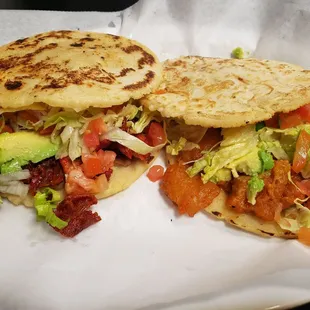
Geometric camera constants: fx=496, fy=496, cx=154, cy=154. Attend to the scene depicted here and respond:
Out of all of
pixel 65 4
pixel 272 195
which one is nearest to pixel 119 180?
pixel 272 195

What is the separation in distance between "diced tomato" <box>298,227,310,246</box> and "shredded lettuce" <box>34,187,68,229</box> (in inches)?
53.6

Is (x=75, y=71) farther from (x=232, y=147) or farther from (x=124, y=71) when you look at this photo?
(x=232, y=147)

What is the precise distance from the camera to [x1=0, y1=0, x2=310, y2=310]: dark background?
221 inches

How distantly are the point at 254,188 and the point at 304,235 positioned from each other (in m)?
0.39

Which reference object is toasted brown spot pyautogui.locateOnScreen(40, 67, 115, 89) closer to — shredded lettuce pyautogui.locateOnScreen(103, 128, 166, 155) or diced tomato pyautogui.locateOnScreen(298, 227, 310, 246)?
shredded lettuce pyautogui.locateOnScreen(103, 128, 166, 155)

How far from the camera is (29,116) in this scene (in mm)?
3119

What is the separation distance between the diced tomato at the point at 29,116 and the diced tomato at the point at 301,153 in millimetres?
1606

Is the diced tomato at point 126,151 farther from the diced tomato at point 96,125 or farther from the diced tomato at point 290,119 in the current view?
the diced tomato at point 290,119

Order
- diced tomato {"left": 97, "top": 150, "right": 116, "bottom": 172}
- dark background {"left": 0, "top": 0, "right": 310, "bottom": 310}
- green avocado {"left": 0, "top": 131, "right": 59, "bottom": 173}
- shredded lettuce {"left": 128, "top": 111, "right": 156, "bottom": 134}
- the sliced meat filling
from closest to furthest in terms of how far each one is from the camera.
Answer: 1. the sliced meat filling
2. green avocado {"left": 0, "top": 131, "right": 59, "bottom": 173}
3. diced tomato {"left": 97, "top": 150, "right": 116, "bottom": 172}
4. shredded lettuce {"left": 128, "top": 111, "right": 156, "bottom": 134}
5. dark background {"left": 0, "top": 0, "right": 310, "bottom": 310}

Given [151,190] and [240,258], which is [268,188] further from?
[151,190]

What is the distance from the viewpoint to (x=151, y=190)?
3.33 metres

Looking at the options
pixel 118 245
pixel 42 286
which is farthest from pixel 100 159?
pixel 42 286

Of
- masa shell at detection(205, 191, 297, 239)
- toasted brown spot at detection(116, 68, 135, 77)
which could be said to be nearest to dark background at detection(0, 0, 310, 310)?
toasted brown spot at detection(116, 68, 135, 77)

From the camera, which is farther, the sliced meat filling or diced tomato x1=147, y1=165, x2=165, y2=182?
diced tomato x1=147, y1=165, x2=165, y2=182
